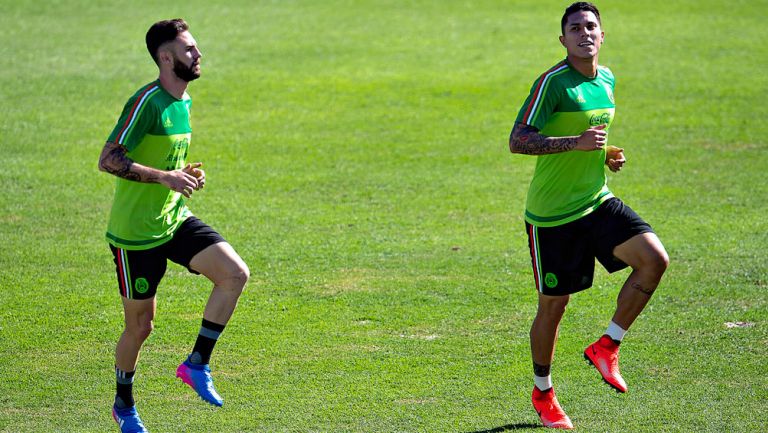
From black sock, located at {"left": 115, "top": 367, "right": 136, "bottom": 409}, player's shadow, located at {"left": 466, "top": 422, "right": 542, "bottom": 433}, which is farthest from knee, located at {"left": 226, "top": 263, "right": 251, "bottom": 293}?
player's shadow, located at {"left": 466, "top": 422, "right": 542, "bottom": 433}

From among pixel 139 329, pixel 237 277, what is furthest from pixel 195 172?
pixel 139 329

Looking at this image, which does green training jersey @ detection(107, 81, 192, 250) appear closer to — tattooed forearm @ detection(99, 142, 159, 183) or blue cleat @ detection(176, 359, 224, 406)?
tattooed forearm @ detection(99, 142, 159, 183)

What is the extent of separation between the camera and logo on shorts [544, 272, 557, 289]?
675 centimetres

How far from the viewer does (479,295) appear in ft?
30.1

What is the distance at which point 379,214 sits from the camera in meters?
11.6

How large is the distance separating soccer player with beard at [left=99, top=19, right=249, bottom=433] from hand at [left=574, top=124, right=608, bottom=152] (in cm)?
222

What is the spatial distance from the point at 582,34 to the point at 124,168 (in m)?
2.96

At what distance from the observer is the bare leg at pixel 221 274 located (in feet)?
21.9

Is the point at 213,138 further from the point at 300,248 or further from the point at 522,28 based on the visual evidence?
the point at 522,28

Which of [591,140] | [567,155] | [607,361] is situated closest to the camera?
[591,140]

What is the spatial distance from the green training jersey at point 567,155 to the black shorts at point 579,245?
0.07 m

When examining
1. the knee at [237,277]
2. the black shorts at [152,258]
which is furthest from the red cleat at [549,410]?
the black shorts at [152,258]

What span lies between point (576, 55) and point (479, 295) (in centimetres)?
295

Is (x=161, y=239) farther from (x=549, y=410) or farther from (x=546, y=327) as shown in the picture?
(x=549, y=410)
